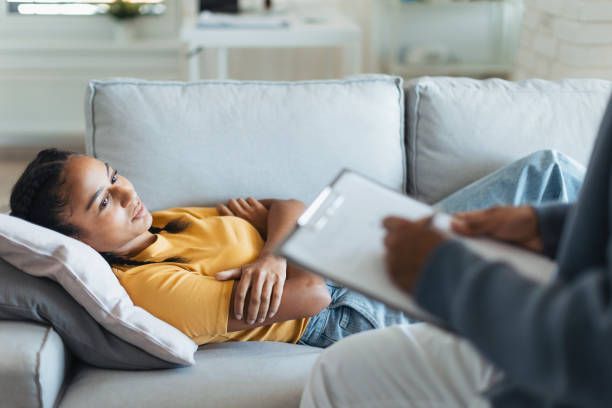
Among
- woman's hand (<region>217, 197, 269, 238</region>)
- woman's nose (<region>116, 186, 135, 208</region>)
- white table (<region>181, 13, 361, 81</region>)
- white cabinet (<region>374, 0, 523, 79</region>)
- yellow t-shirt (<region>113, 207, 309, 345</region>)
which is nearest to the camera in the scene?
yellow t-shirt (<region>113, 207, 309, 345</region>)

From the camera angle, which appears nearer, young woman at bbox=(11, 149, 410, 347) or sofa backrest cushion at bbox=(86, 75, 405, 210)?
young woman at bbox=(11, 149, 410, 347)

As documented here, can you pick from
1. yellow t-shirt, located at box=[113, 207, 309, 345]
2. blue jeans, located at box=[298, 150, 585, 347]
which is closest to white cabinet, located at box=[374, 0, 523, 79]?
blue jeans, located at box=[298, 150, 585, 347]

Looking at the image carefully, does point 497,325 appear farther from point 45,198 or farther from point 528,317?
point 45,198

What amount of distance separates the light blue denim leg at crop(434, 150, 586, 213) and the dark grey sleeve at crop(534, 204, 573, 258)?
0.57 m

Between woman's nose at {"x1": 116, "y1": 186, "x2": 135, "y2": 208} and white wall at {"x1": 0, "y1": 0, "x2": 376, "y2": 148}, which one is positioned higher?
woman's nose at {"x1": 116, "y1": 186, "x2": 135, "y2": 208}

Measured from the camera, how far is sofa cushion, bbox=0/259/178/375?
141 centimetres

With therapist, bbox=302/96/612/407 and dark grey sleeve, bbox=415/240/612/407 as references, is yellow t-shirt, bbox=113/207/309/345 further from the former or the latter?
dark grey sleeve, bbox=415/240/612/407

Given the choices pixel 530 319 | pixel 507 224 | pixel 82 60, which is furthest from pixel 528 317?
pixel 82 60

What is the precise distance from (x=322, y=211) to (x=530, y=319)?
0.32 meters

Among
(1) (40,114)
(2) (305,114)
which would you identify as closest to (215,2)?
(1) (40,114)

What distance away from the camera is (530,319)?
812 mm

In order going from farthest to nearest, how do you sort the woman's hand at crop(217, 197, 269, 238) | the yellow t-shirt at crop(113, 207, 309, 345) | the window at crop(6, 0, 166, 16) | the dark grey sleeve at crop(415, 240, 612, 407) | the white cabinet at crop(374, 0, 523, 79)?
the window at crop(6, 0, 166, 16) < the white cabinet at crop(374, 0, 523, 79) < the woman's hand at crop(217, 197, 269, 238) < the yellow t-shirt at crop(113, 207, 309, 345) < the dark grey sleeve at crop(415, 240, 612, 407)

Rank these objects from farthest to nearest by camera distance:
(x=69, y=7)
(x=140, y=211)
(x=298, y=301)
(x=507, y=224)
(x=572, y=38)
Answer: (x=69, y=7)
(x=572, y=38)
(x=140, y=211)
(x=298, y=301)
(x=507, y=224)

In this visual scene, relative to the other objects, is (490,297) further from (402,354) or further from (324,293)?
(324,293)
